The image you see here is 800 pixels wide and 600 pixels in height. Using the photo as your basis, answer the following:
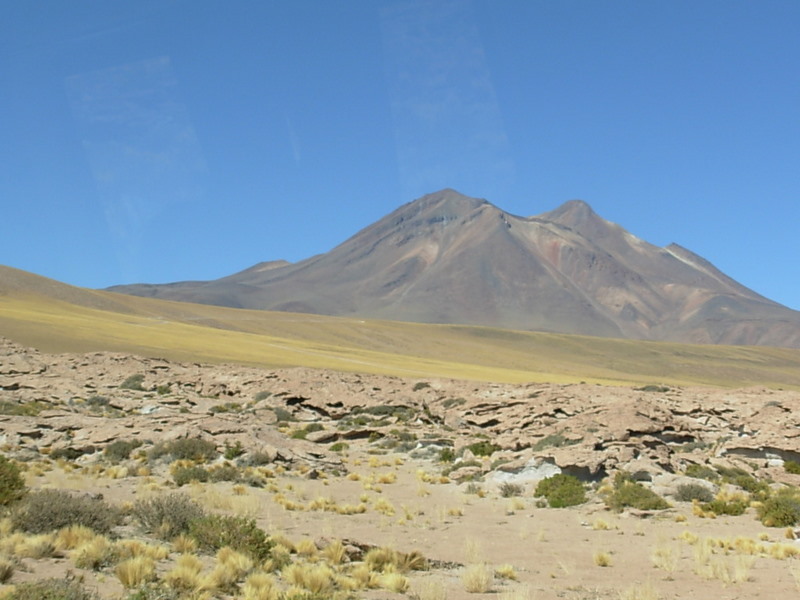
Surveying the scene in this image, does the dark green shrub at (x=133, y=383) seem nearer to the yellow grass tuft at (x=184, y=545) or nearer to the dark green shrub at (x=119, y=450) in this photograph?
the dark green shrub at (x=119, y=450)

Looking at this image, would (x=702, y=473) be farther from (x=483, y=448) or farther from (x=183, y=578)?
(x=183, y=578)

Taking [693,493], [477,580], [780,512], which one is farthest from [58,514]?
[693,493]

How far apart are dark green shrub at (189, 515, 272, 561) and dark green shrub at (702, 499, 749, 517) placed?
9681 mm

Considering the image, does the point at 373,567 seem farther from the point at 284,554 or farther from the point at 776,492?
the point at 776,492

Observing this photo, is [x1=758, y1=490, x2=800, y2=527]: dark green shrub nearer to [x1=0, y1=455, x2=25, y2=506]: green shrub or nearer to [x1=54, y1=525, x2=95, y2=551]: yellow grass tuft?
[x1=54, y1=525, x2=95, y2=551]: yellow grass tuft

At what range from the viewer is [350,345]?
340ft

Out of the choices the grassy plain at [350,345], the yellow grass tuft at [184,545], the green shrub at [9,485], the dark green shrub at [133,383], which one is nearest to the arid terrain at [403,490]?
the yellow grass tuft at [184,545]

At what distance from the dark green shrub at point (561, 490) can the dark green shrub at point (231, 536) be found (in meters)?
8.02

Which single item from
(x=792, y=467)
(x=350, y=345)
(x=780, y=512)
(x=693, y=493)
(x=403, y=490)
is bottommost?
(x=403, y=490)

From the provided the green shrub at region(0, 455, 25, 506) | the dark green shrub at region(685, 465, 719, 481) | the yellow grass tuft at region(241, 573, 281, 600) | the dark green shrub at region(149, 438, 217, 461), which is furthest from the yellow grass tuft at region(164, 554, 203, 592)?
the dark green shrub at region(685, 465, 719, 481)

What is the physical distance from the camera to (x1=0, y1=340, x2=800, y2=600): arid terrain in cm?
855

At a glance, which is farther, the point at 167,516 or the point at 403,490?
the point at 403,490

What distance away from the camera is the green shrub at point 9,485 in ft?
35.1

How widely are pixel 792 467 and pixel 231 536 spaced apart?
15.8 m
